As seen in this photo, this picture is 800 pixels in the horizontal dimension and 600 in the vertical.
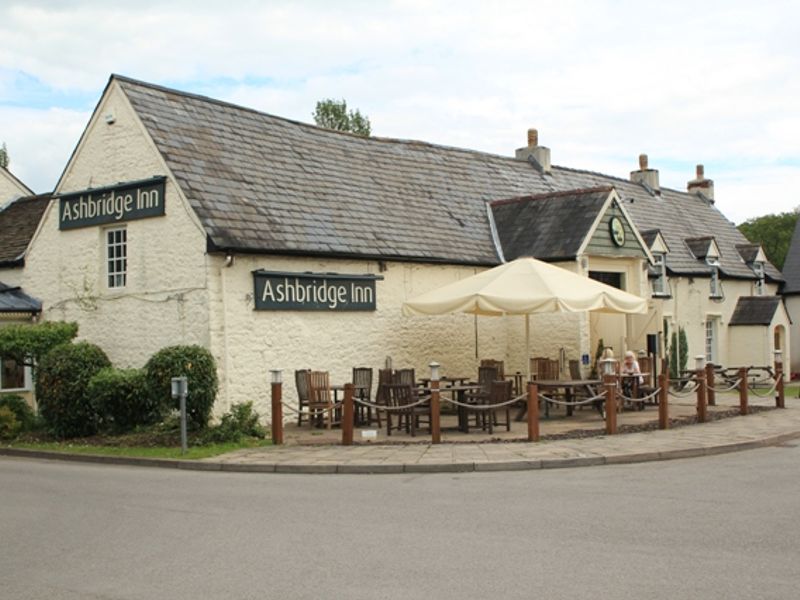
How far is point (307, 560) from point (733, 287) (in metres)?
30.8

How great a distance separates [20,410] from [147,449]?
4.67 m

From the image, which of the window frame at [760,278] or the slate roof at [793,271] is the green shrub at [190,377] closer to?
the window frame at [760,278]

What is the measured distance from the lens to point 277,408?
53.5 ft

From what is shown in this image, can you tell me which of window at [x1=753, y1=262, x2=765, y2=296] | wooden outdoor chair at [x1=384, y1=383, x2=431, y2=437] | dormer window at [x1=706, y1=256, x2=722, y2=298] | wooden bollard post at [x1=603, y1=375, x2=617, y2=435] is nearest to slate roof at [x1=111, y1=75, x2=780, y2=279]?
wooden outdoor chair at [x1=384, y1=383, x2=431, y2=437]

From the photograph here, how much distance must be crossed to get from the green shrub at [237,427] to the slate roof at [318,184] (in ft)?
10.2

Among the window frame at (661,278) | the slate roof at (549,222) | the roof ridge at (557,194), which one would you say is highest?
the roof ridge at (557,194)

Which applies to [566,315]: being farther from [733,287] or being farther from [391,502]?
[733,287]

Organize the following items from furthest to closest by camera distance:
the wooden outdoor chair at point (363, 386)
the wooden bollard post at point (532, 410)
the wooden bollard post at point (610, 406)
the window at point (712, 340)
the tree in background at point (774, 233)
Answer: the tree in background at point (774, 233), the window at point (712, 340), the wooden outdoor chair at point (363, 386), the wooden bollard post at point (610, 406), the wooden bollard post at point (532, 410)

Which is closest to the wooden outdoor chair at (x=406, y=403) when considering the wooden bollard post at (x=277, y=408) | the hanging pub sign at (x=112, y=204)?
the wooden bollard post at (x=277, y=408)

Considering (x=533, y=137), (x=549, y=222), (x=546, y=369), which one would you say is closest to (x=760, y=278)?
(x=533, y=137)

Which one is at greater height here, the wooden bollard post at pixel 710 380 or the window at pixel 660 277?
the window at pixel 660 277

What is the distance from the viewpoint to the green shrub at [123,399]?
17.4 metres

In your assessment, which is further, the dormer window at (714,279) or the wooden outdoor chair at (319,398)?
the dormer window at (714,279)

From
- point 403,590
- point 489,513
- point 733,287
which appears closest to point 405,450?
point 489,513
